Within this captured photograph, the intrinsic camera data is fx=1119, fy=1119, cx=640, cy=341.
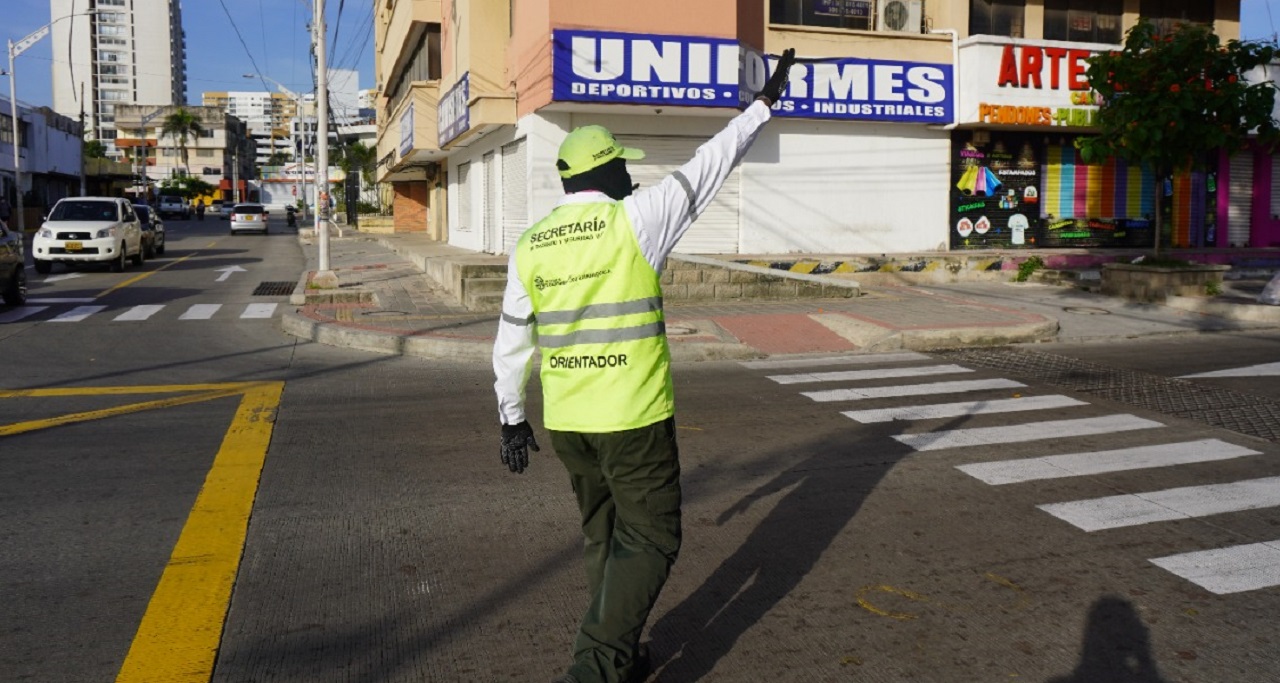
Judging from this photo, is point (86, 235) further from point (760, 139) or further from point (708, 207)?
point (760, 139)

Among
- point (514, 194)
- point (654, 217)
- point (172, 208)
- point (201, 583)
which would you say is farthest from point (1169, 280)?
point (172, 208)

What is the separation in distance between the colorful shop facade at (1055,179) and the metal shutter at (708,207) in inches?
201

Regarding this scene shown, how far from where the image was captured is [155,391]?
34.7ft

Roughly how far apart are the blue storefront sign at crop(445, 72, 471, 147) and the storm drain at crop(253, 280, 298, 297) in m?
4.74

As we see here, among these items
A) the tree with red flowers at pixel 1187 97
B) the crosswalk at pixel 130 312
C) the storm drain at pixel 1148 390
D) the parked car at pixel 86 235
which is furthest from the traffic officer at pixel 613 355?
the parked car at pixel 86 235

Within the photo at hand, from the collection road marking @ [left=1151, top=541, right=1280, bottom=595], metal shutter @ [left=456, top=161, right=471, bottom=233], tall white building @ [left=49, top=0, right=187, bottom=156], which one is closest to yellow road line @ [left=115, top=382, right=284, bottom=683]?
road marking @ [left=1151, top=541, right=1280, bottom=595]

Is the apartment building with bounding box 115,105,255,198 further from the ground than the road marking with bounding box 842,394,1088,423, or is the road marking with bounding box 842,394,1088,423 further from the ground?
the apartment building with bounding box 115,105,255,198

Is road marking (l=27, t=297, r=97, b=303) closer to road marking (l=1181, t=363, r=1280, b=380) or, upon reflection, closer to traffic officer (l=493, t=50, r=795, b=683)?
road marking (l=1181, t=363, r=1280, b=380)

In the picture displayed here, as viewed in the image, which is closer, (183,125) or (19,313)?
(19,313)

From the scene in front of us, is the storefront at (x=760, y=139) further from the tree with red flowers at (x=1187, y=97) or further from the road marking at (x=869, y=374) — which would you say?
the road marking at (x=869, y=374)

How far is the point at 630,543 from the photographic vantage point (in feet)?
12.6

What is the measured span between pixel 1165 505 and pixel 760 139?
627 inches

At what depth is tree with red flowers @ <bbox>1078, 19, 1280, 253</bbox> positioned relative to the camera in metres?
15.7

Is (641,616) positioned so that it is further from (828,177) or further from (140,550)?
(828,177)
